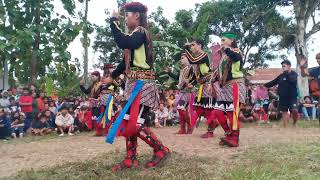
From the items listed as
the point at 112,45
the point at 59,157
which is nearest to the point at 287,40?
the point at 112,45

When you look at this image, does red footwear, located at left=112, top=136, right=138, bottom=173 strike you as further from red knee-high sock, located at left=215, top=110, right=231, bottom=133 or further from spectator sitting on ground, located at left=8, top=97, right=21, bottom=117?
spectator sitting on ground, located at left=8, top=97, right=21, bottom=117

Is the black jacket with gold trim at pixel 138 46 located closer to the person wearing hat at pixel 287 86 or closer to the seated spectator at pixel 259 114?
the person wearing hat at pixel 287 86

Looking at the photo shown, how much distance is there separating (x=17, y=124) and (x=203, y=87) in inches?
245

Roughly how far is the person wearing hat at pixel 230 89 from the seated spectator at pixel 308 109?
8392 mm

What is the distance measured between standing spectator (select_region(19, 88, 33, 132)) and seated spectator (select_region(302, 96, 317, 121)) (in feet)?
29.5

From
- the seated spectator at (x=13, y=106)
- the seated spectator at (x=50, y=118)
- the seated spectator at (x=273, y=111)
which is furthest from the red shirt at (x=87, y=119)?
the seated spectator at (x=273, y=111)

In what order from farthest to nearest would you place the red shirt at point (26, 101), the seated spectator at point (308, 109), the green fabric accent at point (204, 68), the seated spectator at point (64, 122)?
the seated spectator at point (308, 109)
the red shirt at point (26, 101)
the seated spectator at point (64, 122)
the green fabric accent at point (204, 68)

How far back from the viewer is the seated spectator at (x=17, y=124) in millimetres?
11930

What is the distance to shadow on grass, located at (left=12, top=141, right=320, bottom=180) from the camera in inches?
192

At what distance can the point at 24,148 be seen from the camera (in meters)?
8.09

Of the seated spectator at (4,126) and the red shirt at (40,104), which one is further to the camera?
the red shirt at (40,104)

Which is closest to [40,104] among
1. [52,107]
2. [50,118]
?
[52,107]

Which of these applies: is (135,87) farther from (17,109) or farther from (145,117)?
(17,109)

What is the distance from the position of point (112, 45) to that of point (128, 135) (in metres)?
19.8
